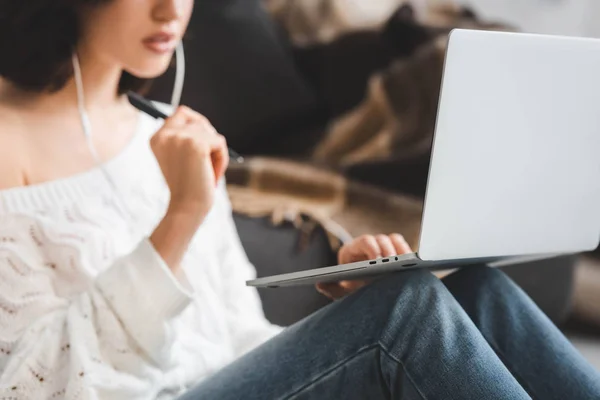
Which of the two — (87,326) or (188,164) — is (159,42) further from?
(87,326)

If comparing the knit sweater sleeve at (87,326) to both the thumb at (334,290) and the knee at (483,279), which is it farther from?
the knee at (483,279)

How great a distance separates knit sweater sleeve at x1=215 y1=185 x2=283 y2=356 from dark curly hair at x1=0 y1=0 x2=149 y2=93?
32 centimetres

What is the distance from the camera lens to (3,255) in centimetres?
78

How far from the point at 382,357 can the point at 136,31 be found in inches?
19.4

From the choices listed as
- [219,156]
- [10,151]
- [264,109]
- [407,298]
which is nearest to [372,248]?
[407,298]

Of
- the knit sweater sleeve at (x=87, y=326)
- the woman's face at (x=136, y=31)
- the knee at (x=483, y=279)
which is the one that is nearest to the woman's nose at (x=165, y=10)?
the woman's face at (x=136, y=31)

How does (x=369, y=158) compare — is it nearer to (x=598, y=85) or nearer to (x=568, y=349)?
(x=568, y=349)

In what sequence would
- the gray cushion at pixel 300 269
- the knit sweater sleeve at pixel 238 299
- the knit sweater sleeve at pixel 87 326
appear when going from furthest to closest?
the gray cushion at pixel 300 269 < the knit sweater sleeve at pixel 238 299 < the knit sweater sleeve at pixel 87 326

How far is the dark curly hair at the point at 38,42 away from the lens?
0.89m

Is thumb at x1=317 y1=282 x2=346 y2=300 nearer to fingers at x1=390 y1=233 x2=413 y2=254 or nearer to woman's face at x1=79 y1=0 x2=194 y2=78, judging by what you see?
fingers at x1=390 y1=233 x2=413 y2=254

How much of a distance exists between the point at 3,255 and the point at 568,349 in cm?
69

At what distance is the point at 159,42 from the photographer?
0.91 meters

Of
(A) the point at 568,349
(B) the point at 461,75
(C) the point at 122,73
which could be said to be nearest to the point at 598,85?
(B) the point at 461,75

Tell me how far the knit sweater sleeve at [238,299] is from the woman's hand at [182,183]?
255 mm
